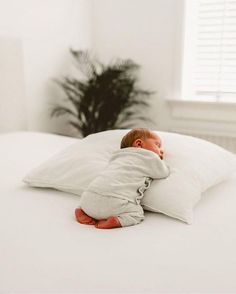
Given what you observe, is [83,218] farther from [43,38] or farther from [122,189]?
[43,38]

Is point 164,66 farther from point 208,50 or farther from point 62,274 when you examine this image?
point 62,274

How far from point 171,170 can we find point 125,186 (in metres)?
0.19

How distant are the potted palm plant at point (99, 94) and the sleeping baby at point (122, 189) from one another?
4.71 ft

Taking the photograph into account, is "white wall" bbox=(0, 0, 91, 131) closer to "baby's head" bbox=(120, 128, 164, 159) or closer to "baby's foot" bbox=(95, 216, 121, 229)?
"baby's head" bbox=(120, 128, 164, 159)

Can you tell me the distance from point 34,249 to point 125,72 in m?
2.02

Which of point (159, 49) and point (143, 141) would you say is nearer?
point (143, 141)

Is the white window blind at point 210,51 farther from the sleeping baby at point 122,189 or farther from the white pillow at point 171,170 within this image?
the sleeping baby at point 122,189

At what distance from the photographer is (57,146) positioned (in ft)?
6.17

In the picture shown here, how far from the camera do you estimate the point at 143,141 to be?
3.96 ft

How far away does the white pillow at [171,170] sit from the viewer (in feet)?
3.50

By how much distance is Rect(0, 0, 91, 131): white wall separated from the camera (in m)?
2.26

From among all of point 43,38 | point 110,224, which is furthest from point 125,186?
point 43,38

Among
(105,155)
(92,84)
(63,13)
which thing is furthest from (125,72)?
(105,155)

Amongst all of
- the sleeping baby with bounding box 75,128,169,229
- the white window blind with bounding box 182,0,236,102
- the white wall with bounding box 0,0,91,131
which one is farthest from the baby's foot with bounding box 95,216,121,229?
the white window blind with bounding box 182,0,236,102
